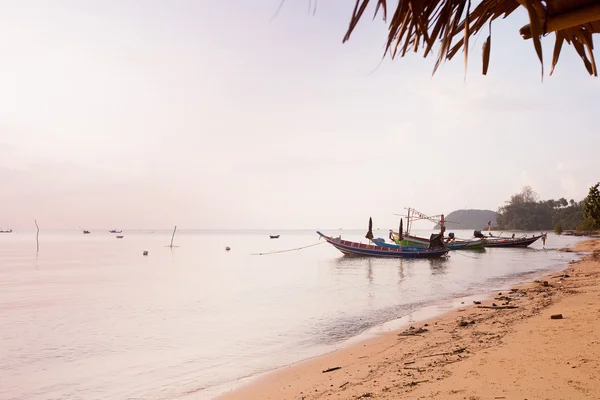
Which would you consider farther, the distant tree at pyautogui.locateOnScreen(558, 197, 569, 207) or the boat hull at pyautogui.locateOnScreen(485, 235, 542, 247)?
the distant tree at pyautogui.locateOnScreen(558, 197, 569, 207)

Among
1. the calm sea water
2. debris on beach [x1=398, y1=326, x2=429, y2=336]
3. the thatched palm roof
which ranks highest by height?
the thatched palm roof

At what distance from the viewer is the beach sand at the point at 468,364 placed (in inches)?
195

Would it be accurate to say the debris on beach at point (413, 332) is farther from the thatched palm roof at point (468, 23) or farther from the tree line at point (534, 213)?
the tree line at point (534, 213)

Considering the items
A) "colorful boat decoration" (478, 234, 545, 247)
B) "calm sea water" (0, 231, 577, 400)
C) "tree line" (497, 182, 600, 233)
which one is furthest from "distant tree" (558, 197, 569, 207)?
"calm sea water" (0, 231, 577, 400)

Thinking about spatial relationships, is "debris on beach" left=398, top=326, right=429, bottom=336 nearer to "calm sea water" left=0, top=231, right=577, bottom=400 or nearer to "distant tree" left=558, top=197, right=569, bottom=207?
"calm sea water" left=0, top=231, right=577, bottom=400

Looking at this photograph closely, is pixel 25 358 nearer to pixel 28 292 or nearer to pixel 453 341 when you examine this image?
pixel 453 341

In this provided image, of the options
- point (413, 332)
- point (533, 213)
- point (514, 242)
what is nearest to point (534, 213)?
point (533, 213)

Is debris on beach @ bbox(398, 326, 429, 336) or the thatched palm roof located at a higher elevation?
the thatched palm roof

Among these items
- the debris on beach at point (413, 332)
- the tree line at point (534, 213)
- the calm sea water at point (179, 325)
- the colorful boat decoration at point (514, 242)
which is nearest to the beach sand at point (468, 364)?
the debris on beach at point (413, 332)

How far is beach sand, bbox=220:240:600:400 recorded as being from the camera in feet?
16.2

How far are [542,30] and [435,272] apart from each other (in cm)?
2923

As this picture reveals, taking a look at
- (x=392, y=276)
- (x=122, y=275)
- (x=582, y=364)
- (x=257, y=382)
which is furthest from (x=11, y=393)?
(x=122, y=275)

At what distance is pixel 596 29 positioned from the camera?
2.89 m

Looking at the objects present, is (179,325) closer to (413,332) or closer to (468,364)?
(413,332)
